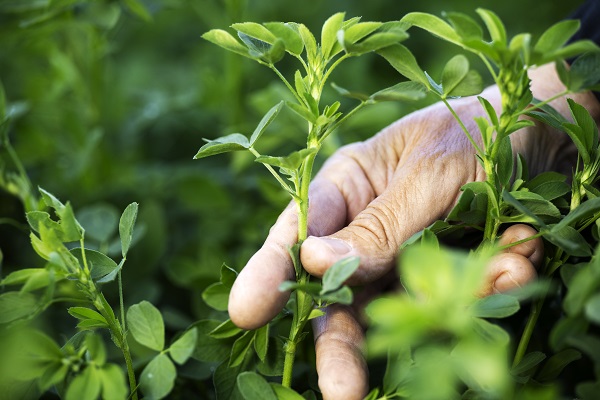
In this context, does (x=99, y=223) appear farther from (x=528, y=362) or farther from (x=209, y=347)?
(x=528, y=362)

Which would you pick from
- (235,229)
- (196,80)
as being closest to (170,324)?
(235,229)

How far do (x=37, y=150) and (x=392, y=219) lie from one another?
1.13 m

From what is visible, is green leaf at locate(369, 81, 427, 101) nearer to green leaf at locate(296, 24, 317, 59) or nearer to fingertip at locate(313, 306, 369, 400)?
green leaf at locate(296, 24, 317, 59)

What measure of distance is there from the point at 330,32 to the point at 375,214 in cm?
29

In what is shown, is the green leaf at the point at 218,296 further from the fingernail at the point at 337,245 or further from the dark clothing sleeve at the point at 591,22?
the dark clothing sleeve at the point at 591,22

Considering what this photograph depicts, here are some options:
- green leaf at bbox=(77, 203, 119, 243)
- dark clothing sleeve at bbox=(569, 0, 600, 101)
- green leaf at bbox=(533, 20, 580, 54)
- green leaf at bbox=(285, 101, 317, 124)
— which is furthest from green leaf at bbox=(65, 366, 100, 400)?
dark clothing sleeve at bbox=(569, 0, 600, 101)

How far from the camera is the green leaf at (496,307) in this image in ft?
2.16

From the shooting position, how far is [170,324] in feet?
3.73

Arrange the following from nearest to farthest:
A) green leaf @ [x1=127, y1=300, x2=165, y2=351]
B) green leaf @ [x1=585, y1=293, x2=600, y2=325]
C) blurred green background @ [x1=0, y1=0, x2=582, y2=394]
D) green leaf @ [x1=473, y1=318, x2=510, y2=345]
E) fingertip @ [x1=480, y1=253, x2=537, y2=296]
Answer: green leaf @ [x1=585, y1=293, x2=600, y2=325]
green leaf @ [x1=473, y1=318, x2=510, y2=345]
green leaf @ [x1=127, y1=300, x2=165, y2=351]
fingertip @ [x1=480, y1=253, x2=537, y2=296]
blurred green background @ [x1=0, y1=0, x2=582, y2=394]

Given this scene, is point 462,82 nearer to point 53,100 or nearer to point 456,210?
point 456,210

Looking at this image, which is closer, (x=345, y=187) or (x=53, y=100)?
(x=345, y=187)

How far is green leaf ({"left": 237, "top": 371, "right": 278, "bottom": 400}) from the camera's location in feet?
2.31

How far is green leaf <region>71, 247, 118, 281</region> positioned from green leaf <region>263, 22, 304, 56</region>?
0.34 metres

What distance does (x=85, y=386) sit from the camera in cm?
65
